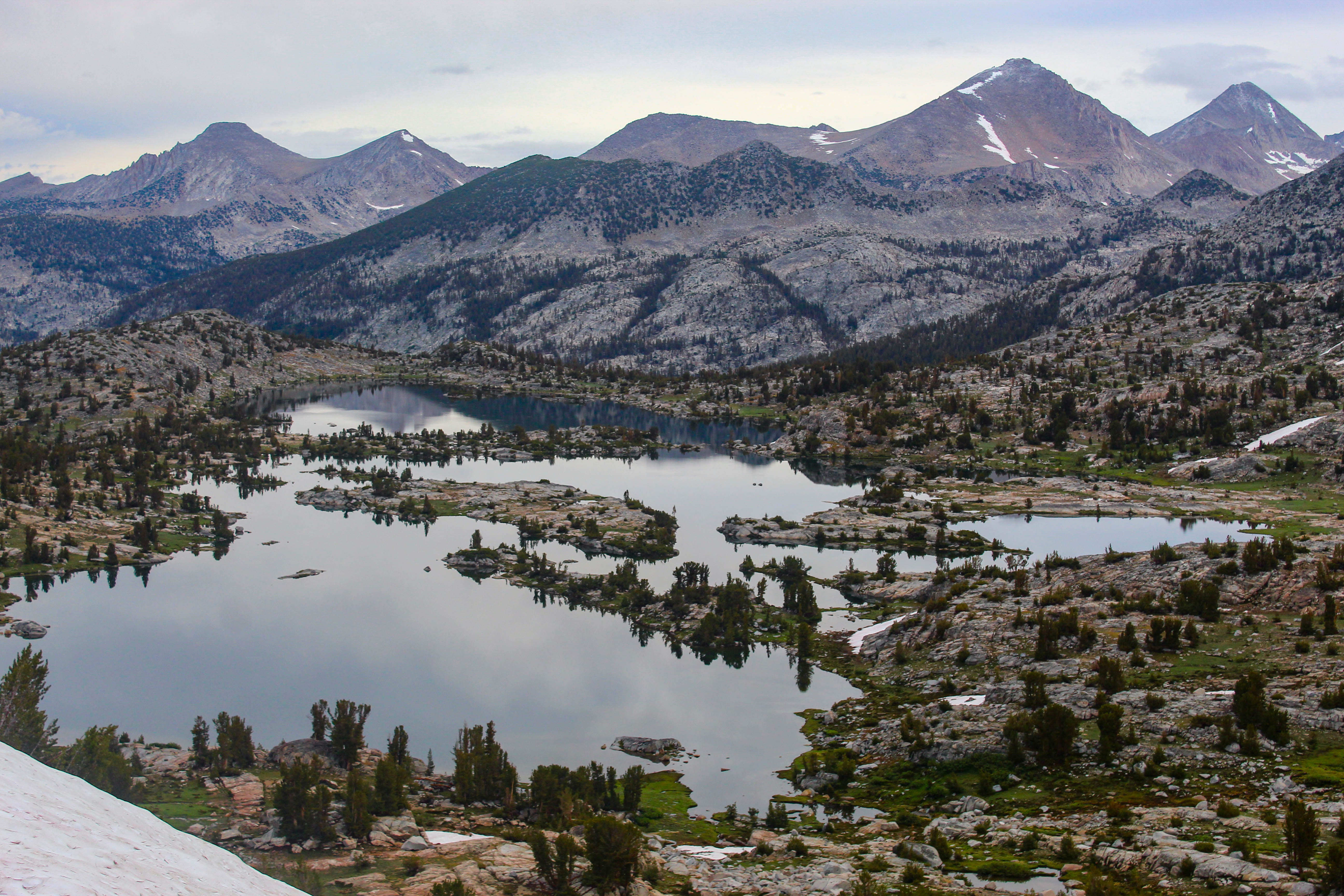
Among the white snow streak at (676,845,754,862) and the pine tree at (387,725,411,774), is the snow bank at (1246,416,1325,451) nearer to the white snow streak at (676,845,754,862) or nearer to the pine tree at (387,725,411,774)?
the white snow streak at (676,845,754,862)

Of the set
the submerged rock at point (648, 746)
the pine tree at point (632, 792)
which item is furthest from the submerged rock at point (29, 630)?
the pine tree at point (632, 792)

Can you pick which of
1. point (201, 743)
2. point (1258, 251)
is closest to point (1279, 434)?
point (201, 743)

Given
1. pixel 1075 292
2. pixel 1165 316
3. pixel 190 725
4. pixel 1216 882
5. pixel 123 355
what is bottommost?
pixel 190 725

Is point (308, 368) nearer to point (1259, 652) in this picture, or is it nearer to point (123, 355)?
point (123, 355)

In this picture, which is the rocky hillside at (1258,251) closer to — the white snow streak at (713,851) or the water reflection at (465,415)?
the water reflection at (465,415)

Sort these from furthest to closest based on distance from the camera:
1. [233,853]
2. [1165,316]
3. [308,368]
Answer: [308,368] < [1165,316] < [233,853]

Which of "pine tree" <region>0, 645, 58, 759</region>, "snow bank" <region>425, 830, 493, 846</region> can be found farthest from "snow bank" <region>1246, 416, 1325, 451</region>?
"pine tree" <region>0, 645, 58, 759</region>

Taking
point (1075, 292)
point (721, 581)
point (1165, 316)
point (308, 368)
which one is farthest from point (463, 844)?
point (1075, 292)
